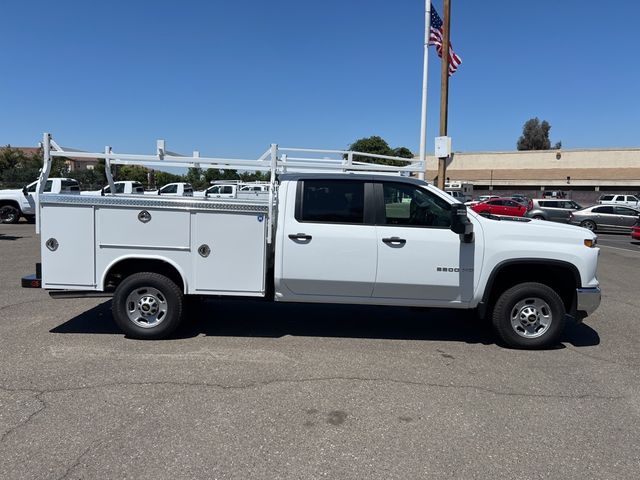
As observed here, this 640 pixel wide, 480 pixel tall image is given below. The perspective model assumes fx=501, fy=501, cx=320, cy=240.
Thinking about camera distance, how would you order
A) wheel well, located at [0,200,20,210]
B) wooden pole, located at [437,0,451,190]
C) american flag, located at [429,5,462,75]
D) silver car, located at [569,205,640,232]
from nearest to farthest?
wooden pole, located at [437,0,451,190] → american flag, located at [429,5,462,75] → wheel well, located at [0,200,20,210] → silver car, located at [569,205,640,232]

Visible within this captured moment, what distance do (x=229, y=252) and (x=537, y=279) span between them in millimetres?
3523

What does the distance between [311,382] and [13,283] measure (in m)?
6.67

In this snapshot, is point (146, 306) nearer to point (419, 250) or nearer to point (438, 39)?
point (419, 250)

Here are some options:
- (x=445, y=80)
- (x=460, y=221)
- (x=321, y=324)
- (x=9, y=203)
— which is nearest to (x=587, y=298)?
(x=460, y=221)

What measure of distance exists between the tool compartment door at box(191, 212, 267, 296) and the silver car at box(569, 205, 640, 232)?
24443 millimetres

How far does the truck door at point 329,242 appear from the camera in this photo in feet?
17.7

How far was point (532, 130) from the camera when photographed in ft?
362

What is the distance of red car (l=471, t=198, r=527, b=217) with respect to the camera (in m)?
29.4

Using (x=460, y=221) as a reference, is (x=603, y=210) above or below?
above

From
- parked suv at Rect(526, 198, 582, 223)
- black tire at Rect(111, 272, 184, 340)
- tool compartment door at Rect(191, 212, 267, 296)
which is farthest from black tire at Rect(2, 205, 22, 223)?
parked suv at Rect(526, 198, 582, 223)

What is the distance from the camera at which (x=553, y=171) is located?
74.3m

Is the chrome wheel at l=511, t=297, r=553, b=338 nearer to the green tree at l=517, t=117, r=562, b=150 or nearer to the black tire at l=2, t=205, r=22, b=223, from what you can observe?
the black tire at l=2, t=205, r=22, b=223

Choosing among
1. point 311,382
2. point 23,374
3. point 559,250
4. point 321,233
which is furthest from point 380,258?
point 23,374

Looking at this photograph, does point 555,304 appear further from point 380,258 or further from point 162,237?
point 162,237
